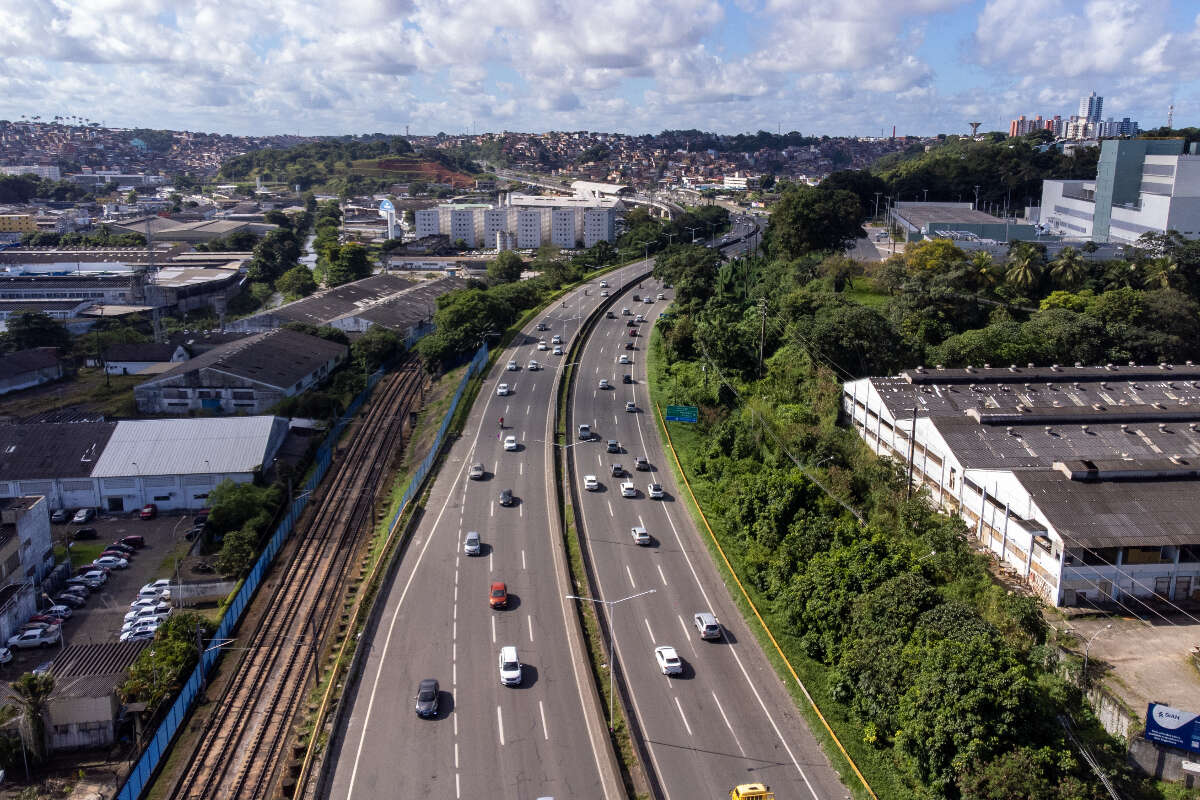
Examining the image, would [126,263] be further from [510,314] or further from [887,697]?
[887,697]

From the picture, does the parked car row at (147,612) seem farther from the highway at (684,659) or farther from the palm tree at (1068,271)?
the palm tree at (1068,271)

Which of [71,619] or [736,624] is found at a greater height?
[736,624]

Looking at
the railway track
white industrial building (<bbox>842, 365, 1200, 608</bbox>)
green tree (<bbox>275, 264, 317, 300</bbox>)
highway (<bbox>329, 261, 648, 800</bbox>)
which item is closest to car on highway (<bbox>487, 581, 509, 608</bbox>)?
highway (<bbox>329, 261, 648, 800</bbox>)

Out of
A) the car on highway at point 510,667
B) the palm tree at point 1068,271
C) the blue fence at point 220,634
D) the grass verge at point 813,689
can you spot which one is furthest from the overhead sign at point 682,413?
the palm tree at point 1068,271

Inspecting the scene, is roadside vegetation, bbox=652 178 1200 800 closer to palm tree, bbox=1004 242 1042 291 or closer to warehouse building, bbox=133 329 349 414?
palm tree, bbox=1004 242 1042 291

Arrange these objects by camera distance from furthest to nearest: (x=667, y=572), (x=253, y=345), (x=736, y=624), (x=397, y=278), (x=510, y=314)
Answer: (x=397, y=278)
(x=510, y=314)
(x=253, y=345)
(x=667, y=572)
(x=736, y=624)

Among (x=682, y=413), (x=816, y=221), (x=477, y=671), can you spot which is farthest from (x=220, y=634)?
(x=816, y=221)

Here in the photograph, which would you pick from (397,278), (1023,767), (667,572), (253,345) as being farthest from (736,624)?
(397,278)
